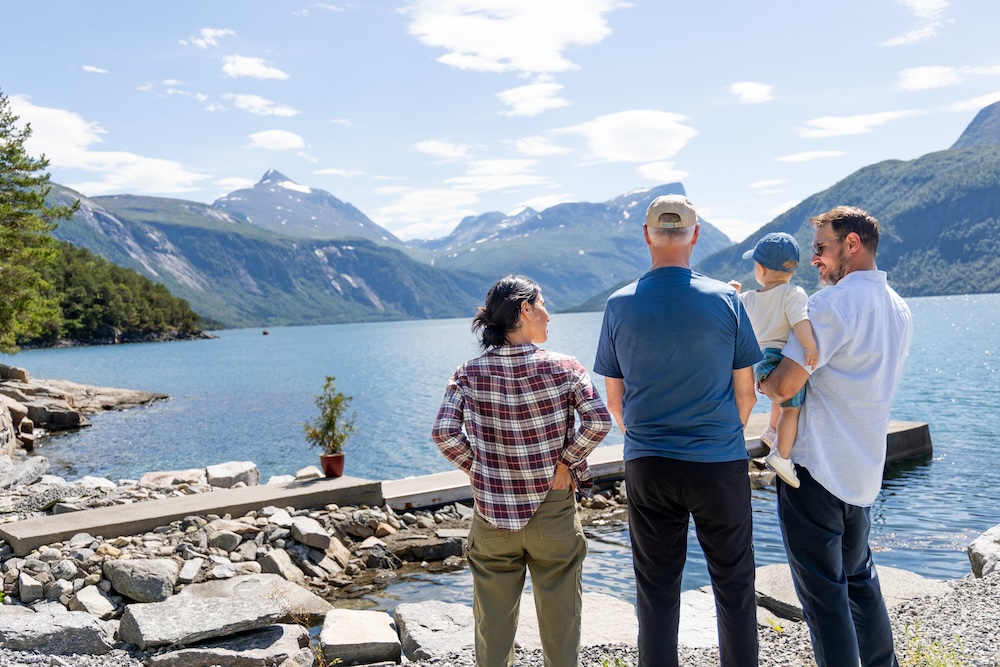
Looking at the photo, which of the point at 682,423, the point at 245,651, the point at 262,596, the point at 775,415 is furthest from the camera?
the point at 262,596

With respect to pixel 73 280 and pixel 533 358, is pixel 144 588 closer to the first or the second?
pixel 533 358

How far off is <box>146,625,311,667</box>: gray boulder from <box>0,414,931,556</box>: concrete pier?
3.55 meters

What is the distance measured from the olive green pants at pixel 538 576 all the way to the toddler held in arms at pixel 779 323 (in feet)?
3.35

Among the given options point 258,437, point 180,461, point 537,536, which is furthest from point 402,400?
point 537,536

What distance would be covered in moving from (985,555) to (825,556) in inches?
217

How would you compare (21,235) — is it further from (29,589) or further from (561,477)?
(561,477)

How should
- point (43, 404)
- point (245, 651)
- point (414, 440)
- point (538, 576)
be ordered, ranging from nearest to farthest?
point (538, 576)
point (245, 651)
point (414, 440)
point (43, 404)

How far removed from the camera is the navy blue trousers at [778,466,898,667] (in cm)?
364

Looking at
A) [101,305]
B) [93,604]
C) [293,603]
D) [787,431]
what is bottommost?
[293,603]

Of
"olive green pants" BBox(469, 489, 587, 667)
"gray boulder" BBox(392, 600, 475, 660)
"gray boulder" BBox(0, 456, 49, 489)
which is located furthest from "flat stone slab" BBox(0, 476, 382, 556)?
"olive green pants" BBox(469, 489, 587, 667)

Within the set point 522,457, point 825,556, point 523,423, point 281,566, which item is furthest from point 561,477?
point 281,566

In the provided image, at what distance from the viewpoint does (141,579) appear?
7562 millimetres

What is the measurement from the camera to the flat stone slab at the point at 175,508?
8.61m

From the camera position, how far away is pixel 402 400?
37.8 m
